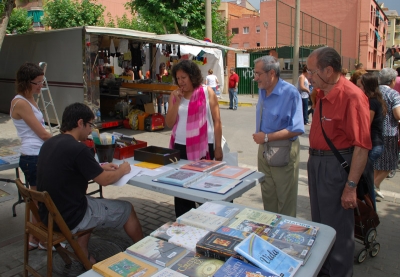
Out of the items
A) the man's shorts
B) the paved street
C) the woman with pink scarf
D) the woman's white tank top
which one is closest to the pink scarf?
the woman with pink scarf

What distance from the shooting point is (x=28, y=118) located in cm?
336

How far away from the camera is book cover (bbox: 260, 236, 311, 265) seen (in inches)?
66.7

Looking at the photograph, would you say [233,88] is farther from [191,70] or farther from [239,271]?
[239,271]

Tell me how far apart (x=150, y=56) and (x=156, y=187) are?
11506 mm

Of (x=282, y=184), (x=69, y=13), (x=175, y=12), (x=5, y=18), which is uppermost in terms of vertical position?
(x=69, y=13)

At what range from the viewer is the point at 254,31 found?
44562 millimetres

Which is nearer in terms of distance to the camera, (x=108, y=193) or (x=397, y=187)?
(x=108, y=193)

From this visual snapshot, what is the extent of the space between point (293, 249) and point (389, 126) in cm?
359

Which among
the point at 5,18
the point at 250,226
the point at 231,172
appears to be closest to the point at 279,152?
the point at 231,172

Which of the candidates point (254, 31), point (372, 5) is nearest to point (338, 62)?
point (372, 5)

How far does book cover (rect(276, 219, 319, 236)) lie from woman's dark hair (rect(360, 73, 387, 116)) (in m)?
2.17

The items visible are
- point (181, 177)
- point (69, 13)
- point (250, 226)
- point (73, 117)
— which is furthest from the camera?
point (69, 13)

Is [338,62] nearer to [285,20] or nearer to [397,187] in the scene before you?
[397,187]

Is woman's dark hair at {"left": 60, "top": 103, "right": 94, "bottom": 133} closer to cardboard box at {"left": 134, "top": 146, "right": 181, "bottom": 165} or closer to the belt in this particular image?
cardboard box at {"left": 134, "top": 146, "right": 181, "bottom": 165}
